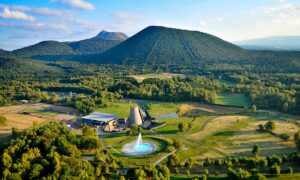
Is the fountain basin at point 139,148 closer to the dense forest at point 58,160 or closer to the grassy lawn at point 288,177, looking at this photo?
the dense forest at point 58,160

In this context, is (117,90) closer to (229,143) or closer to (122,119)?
(122,119)

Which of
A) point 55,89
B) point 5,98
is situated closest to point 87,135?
point 5,98

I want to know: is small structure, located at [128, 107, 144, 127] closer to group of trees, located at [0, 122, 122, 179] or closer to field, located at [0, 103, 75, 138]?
group of trees, located at [0, 122, 122, 179]

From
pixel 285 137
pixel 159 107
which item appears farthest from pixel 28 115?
pixel 285 137

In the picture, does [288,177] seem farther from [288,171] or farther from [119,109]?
[119,109]

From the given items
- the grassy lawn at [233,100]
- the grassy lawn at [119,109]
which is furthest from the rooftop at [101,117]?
the grassy lawn at [233,100]
